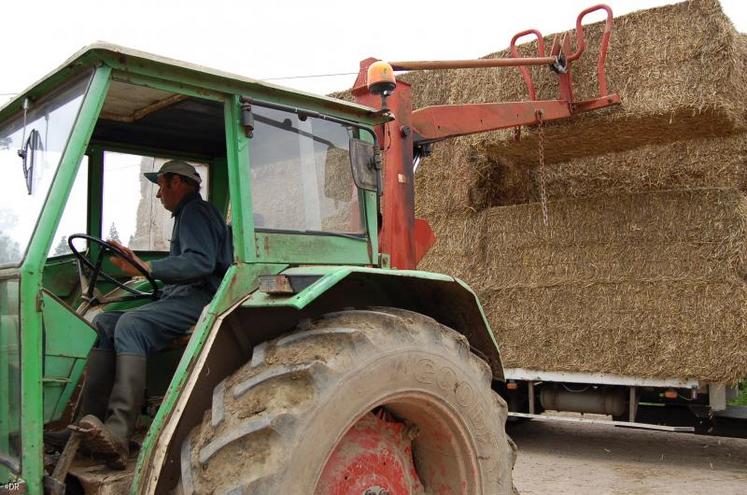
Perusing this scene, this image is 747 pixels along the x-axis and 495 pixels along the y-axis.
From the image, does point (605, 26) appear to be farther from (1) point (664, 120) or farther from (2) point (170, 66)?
(2) point (170, 66)

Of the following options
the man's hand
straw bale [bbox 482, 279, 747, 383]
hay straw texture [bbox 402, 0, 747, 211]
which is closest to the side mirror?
the man's hand

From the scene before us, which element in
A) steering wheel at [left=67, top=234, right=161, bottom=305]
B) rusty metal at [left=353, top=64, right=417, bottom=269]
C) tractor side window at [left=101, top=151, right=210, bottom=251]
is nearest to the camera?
steering wheel at [left=67, top=234, right=161, bottom=305]

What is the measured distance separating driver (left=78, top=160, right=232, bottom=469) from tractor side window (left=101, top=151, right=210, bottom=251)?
0.54 meters

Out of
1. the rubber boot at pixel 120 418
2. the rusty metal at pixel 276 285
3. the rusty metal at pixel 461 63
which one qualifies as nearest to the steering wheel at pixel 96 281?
the rubber boot at pixel 120 418

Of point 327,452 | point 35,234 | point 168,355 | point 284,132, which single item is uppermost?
point 284,132

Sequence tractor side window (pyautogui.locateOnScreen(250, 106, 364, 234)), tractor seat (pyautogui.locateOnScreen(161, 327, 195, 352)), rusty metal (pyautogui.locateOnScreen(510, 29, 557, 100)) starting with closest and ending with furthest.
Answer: tractor side window (pyautogui.locateOnScreen(250, 106, 364, 234)), tractor seat (pyautogui.locateOnScreen(161, 327, 195, 352)), rusty metal (pyautogui.locateOnScreen(510, 29, 557, 100))

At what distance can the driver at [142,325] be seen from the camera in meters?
2.92

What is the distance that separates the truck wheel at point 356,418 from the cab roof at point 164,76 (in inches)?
39.5

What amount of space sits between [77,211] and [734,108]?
531cm

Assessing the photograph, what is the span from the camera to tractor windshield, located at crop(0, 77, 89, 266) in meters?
2.73

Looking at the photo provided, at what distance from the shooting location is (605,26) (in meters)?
6.56

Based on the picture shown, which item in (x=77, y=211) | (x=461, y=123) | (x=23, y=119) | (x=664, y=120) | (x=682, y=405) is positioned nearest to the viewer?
(x=23, y=119)

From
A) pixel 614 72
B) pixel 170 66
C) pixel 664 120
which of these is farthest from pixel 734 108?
pixel 170 66

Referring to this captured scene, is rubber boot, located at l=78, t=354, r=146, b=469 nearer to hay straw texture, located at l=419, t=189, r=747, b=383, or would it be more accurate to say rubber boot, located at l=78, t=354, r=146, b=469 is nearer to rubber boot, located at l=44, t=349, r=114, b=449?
rubber boot, located at l=44, t=349, r=114, b=449
